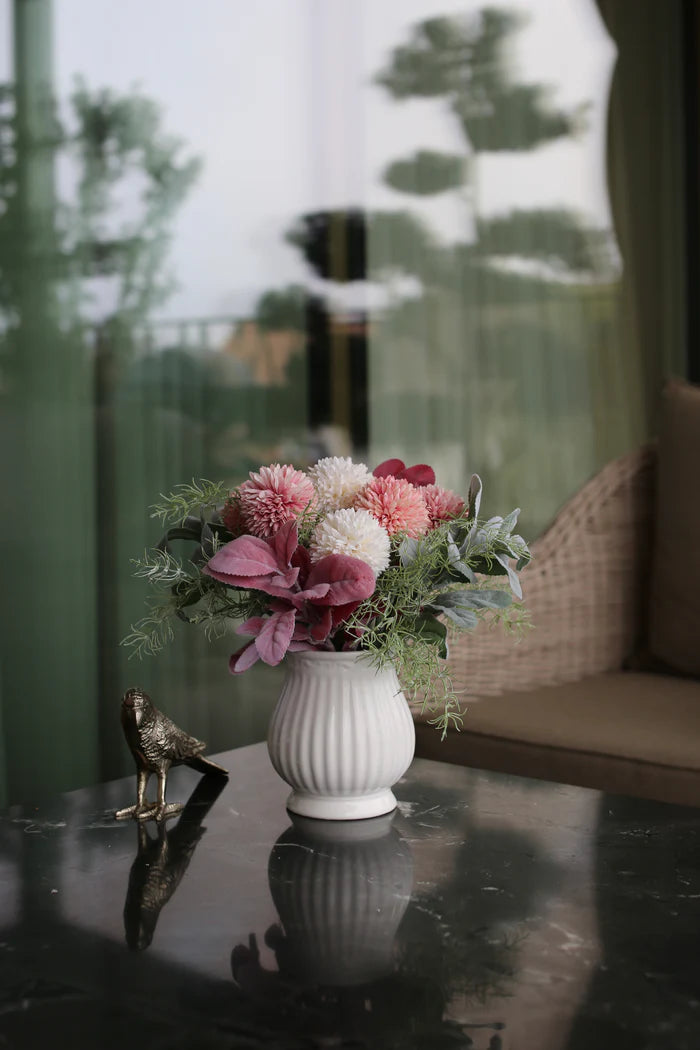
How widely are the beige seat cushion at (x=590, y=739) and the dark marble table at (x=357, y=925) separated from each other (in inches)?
13.4

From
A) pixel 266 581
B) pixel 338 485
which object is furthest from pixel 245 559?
pixel 338 485

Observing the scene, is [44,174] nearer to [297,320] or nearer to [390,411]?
[297,320]

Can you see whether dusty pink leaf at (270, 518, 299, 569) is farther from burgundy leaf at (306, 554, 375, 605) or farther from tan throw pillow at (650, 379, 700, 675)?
tan throw pillow at (650, 379, 700, 675)

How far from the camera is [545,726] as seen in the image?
5.44 feet

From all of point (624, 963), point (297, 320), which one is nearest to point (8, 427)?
point (297, 320)

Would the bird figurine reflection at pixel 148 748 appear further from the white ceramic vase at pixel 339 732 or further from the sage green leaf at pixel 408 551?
the sage green leaf at pixel 408 551

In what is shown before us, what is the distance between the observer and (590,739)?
1.61 meters

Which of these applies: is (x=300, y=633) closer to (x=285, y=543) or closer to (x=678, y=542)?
(x=285, y=543)

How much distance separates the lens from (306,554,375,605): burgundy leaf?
3.32 ft

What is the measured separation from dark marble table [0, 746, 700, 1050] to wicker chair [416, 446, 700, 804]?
1.16 feet

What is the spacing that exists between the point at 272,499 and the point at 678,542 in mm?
1114

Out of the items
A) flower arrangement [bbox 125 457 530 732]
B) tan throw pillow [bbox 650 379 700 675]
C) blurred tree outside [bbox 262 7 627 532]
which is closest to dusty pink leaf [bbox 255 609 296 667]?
flower arrangement [bbox 125 457 530 732]

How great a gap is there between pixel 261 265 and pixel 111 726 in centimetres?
98

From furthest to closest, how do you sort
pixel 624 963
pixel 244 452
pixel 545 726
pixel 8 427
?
pixel 244 452
pixel 8 427
pixel 545 726
pixel 624 963
